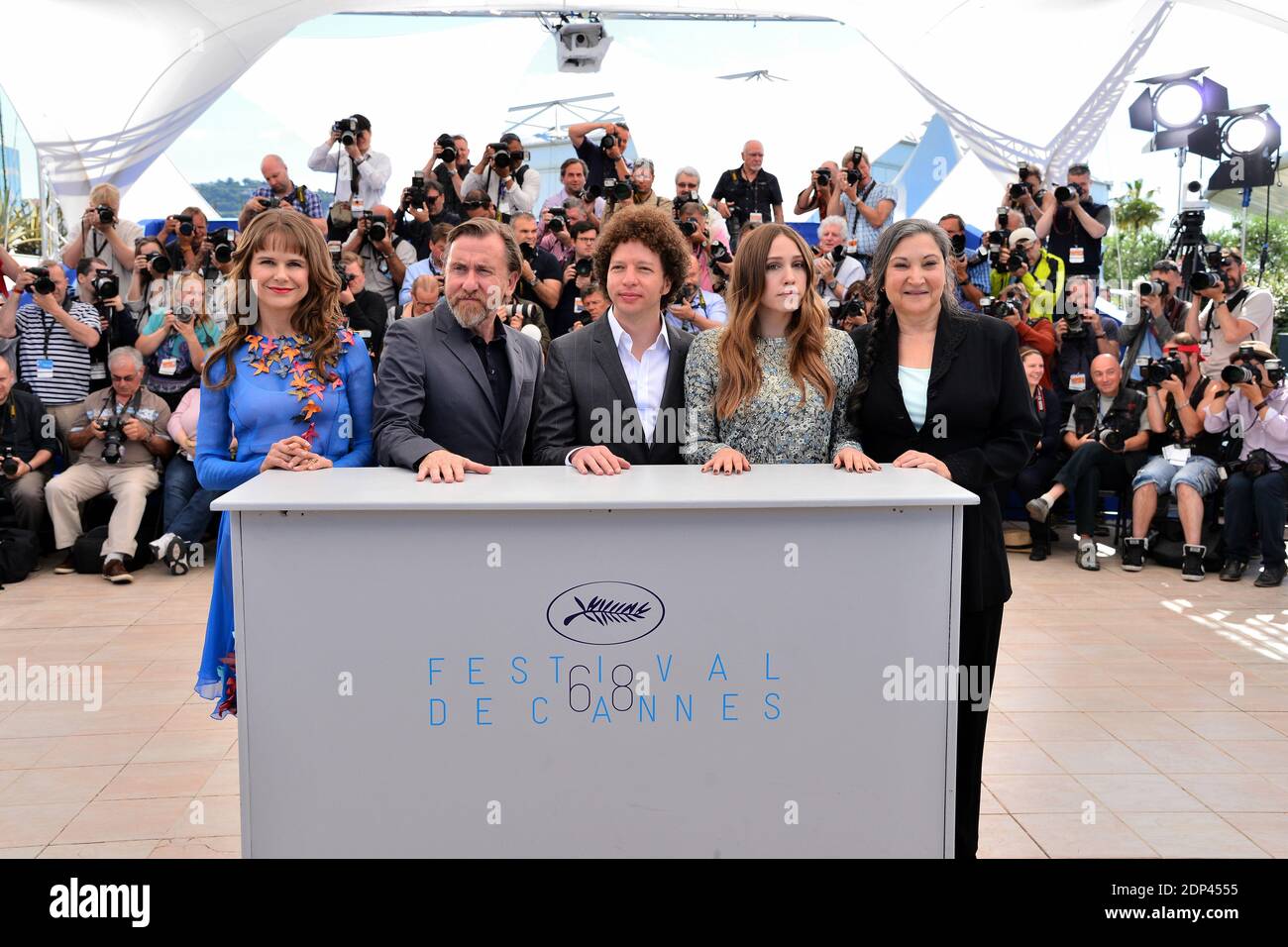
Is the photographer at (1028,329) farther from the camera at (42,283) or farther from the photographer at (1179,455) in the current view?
the camera at (42,283)

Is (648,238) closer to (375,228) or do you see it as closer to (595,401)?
(595,401)

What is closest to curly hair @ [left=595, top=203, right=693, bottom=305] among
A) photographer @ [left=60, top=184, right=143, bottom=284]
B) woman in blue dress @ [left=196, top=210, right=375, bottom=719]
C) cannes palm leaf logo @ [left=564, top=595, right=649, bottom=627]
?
woman in blue dress @ [left=196, top=210, right=375, bottom=719]

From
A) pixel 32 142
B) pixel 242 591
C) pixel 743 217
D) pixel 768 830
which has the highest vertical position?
pixel 32 142

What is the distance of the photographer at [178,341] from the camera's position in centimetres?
666

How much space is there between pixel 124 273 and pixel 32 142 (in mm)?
6969

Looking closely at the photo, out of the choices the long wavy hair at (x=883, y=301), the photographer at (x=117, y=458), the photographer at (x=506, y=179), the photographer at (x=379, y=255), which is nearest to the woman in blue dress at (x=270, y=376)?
the long wavy hair at (x=883, y=301)

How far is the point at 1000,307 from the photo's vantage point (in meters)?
6.92

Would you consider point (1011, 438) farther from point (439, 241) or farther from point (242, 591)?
point (439, 241)

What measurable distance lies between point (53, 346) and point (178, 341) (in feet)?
2.42

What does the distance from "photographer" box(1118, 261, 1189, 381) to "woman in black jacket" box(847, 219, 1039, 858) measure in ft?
Answer: 18.1

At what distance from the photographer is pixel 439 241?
639 cm
